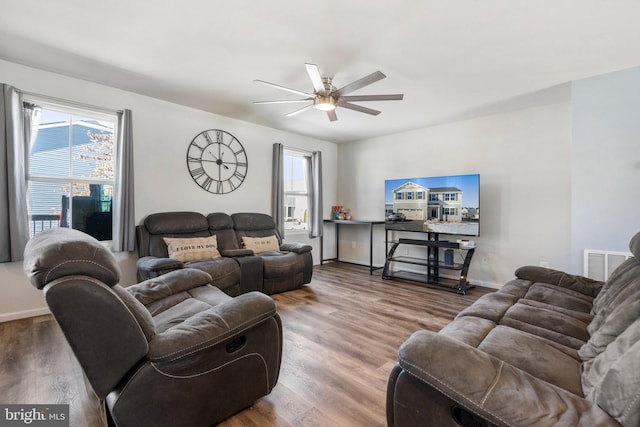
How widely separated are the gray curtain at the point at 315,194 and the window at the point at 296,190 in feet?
0.31

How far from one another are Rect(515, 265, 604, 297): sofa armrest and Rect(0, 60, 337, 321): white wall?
3.76 m

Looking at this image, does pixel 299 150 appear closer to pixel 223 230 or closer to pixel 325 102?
pixel 223 230

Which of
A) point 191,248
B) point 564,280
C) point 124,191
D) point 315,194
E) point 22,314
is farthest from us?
point 315,194

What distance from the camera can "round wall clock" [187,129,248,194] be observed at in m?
4.14

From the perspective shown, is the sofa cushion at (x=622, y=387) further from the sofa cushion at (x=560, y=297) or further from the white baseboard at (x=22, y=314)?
the white baseboard at (x=22, y=314)

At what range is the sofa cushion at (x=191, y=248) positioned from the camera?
11.5ft

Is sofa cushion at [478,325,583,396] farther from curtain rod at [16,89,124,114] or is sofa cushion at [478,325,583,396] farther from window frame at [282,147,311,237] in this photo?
curtain rod at [16,89,124,114]

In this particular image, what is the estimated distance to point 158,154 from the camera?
12.4ft

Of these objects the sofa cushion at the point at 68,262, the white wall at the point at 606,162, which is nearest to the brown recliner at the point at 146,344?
the sofa cushion at the point at 68,262

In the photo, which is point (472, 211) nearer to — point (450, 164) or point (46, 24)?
point (450, 164)

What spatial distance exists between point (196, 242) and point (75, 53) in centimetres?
222

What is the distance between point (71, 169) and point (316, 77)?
2978 millimetres

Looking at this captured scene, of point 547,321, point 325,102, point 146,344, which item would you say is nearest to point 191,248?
point 325,102

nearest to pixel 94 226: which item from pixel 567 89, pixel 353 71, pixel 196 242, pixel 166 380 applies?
pixel 196 242
